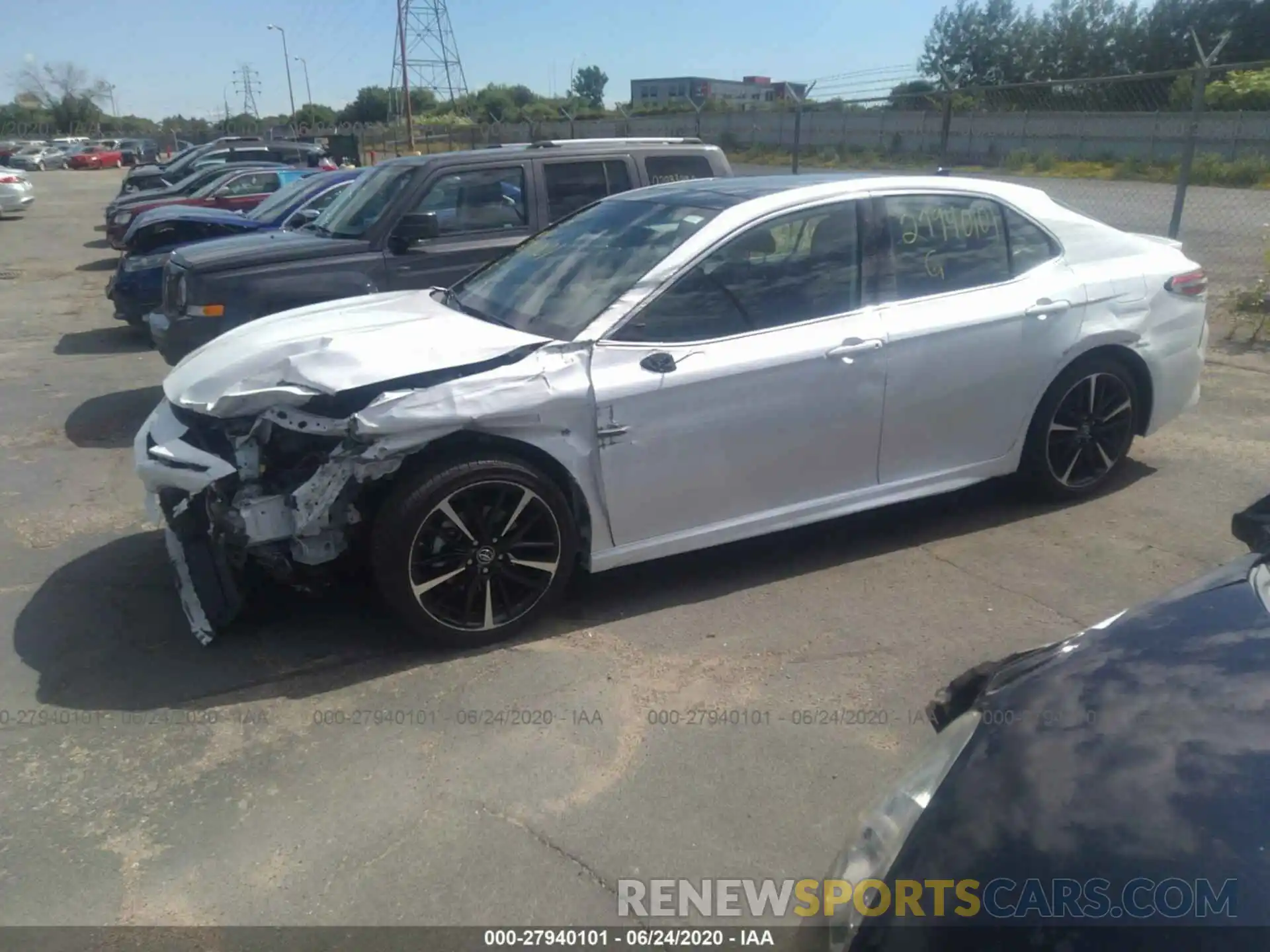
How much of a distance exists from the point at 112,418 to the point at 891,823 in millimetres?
7330

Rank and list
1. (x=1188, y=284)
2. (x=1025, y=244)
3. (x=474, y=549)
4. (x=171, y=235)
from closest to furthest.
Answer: (x=474, y=549), (x=1025, y=244), (x=1188, y=284), (x=171, y=235)

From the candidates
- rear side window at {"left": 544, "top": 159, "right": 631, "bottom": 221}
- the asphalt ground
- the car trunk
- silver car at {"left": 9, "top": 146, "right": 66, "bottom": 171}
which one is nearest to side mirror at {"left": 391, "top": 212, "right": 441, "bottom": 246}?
rear side window at {"left": 544, "top": 159, "right": 631, "bottom": 221}

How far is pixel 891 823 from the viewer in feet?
6.49

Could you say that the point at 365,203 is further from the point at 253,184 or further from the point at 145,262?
the point at 253,184

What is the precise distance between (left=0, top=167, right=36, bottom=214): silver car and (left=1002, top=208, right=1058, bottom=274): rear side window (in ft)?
90.7

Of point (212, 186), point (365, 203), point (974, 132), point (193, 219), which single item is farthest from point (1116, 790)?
point (974, 132)

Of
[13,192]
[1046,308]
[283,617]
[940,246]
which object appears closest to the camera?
[283,617]

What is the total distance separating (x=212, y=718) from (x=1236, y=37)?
218 feet

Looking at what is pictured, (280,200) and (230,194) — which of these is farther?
(230,194)

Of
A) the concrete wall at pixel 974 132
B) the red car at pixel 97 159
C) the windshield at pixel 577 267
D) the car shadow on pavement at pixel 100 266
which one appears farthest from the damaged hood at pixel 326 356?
the red car at pixel 97 159

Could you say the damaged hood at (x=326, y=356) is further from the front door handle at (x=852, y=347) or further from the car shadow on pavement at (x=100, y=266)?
the car shadow on pavement at (x=100, y=266)

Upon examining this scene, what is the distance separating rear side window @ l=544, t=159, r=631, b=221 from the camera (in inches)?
296

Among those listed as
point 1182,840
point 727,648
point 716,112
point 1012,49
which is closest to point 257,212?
point 727,648

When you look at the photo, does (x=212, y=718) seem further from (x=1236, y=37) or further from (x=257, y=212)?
(x=1236, y=37)
